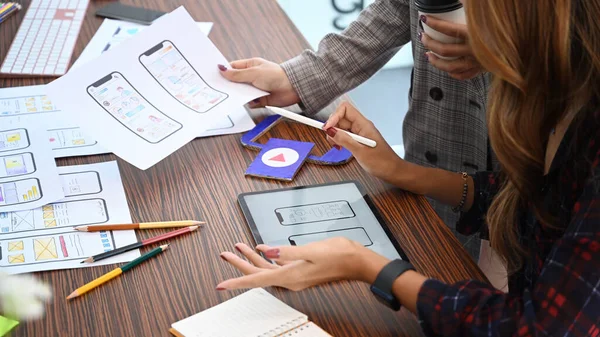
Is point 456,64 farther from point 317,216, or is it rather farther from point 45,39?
point 45,39

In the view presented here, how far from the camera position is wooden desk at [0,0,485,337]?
91cm

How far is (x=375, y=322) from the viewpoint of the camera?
0.92m

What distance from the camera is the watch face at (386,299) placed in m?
0.89

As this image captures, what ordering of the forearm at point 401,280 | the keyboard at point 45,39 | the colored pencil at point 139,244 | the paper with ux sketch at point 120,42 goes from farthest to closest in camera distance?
the keyboard at point 45,39 < the paper with ux sketch at point 120,42 < the colored pencil at point 139,244 < the forearm at point 401,280

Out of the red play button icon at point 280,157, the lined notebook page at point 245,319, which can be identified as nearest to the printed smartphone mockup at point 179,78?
the red play button icon at point 280,157

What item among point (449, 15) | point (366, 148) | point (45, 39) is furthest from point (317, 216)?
point (45, 39)

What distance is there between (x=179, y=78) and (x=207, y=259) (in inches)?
17.4

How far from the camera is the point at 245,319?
902 mm

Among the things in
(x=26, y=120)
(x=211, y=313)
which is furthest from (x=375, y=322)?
(x=26, y=120)

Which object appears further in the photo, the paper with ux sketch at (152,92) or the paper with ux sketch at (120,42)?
the paper with ux sketch at (120,42)

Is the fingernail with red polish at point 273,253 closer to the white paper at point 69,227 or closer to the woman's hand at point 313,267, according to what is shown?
the woman's hand at point 313,267

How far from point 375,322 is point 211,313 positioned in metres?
Result: 0.21

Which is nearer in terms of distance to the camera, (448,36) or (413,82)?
(448,36)

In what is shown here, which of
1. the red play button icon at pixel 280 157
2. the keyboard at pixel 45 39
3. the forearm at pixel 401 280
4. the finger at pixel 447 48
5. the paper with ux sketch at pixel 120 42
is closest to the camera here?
the forearm at pixel 401 280
